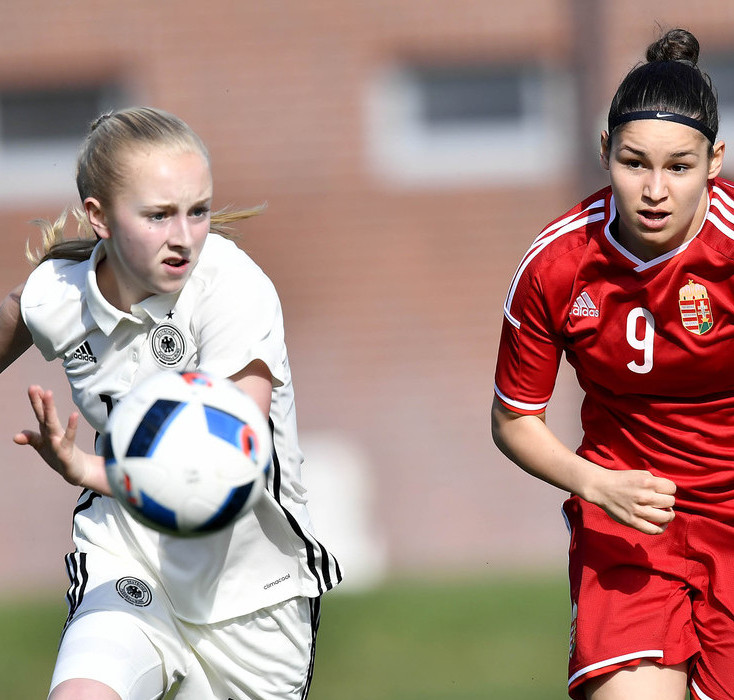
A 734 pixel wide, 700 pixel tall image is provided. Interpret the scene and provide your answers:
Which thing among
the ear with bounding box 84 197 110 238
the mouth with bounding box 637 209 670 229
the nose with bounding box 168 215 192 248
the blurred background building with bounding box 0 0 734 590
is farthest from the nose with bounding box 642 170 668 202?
the blurred background building with bounding box 0 0 734 590

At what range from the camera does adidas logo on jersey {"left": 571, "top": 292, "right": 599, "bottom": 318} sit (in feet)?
12.2

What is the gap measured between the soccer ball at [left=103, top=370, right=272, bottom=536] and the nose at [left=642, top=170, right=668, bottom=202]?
Answer: 1170mm

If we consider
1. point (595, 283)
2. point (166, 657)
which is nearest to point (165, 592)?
point (166, 657)

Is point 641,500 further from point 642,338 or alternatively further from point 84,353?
point 84,353

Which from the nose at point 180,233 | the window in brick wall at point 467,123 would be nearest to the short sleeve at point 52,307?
the nose at point 180,233

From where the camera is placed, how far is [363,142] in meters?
11.5

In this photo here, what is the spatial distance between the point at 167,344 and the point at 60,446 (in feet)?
1.50

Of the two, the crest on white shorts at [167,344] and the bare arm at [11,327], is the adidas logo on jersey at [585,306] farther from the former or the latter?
the bare arm at [11,327]

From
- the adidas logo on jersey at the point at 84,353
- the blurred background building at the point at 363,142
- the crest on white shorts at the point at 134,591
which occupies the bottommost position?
the blurred background building at the point at 363,142

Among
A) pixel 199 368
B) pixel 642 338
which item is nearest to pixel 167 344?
pixel 199 368

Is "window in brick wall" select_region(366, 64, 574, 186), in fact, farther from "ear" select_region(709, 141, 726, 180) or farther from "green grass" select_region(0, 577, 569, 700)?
"ear" select_region(709, 141, 726, 180)

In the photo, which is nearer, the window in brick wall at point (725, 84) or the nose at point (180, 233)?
the nose at point (180, 233)

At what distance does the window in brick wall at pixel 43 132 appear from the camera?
11594 mm

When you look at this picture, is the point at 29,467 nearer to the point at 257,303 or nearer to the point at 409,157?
the point at 409,157
